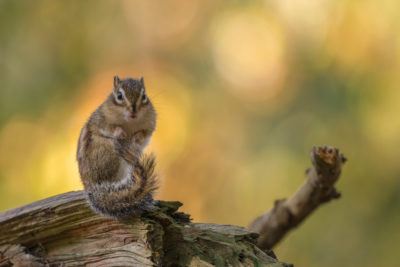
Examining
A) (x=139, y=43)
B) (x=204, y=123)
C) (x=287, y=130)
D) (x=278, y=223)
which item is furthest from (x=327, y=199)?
(x=139, y=43)

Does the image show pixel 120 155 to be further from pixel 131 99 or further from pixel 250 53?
pixel 250 53

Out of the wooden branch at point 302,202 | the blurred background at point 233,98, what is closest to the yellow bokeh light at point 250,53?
the blurred background at point 233,98

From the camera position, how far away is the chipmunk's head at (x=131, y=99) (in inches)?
129

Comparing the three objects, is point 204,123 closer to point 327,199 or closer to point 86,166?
point 327,199

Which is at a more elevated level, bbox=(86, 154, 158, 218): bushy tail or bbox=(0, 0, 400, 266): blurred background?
bbox=(0, 0, 400, 266): blurred background

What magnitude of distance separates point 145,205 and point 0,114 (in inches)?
167

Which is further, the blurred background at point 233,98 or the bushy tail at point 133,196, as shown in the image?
the blurred background at point 233,98

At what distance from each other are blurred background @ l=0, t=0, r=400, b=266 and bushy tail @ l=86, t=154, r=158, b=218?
272 cm

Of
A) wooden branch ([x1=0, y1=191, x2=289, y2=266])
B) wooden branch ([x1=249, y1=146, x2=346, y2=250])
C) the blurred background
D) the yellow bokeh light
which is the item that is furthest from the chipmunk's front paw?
the yellow bokeh light

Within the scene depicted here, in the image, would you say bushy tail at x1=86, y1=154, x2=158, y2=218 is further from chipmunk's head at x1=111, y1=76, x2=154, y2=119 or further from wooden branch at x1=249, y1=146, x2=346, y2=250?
wooden branch at x1=249, y1=146, x2=346, y2=250

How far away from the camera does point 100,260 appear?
2.61 metres

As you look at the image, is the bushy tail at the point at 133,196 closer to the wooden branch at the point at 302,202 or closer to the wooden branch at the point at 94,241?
the wooden branch at the point at 94,241

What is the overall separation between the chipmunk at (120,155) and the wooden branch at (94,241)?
0.08 meters

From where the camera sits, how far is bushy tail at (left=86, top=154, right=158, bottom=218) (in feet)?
8.46
